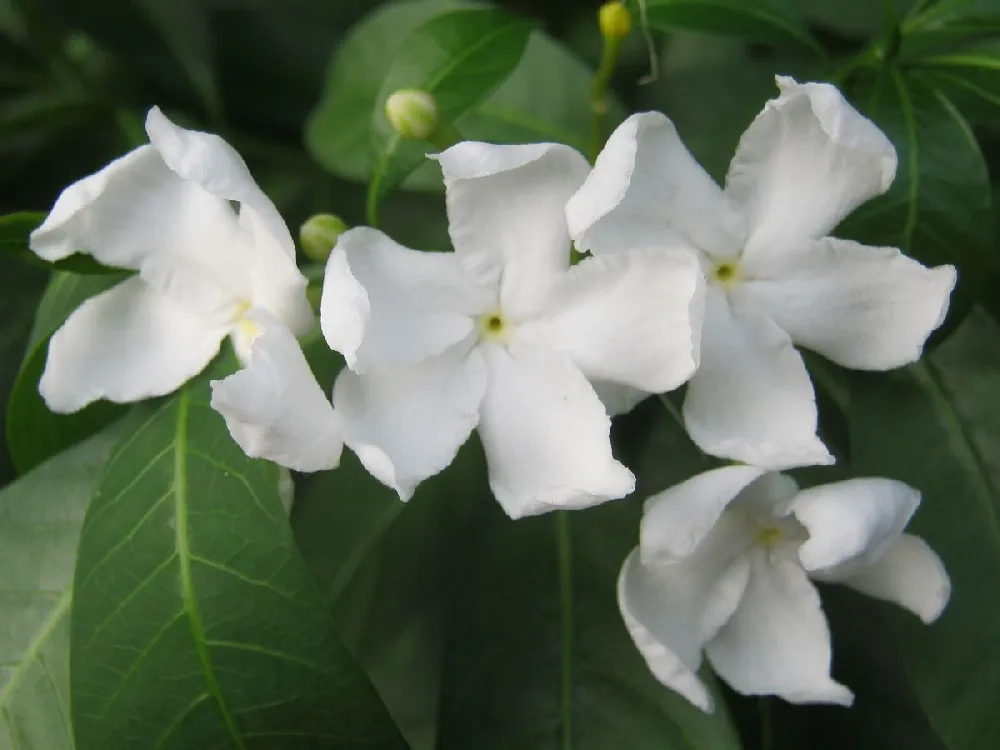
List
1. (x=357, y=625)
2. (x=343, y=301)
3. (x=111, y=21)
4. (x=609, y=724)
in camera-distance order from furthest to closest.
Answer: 1. (x=111, y=21)
2. (x=357, y=625)
3. (x=609, y=724)
4. (x=343, y=301)

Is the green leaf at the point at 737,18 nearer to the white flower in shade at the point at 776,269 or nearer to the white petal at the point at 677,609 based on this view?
the white flower in shade at the point at 776,269

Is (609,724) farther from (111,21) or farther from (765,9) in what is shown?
(111,21)

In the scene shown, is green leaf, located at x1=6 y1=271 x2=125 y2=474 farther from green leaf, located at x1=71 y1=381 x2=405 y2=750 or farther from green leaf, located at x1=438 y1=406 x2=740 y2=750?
green leaf, located at x1=438 y1=406 x2=740 y2=750

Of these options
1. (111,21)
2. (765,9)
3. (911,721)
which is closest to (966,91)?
(765,9)

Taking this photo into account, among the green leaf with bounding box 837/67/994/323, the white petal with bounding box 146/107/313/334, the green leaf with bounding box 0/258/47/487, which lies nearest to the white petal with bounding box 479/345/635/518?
the white petal with bounding box 146/107/313/334

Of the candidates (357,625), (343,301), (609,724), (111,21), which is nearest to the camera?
(343,301)

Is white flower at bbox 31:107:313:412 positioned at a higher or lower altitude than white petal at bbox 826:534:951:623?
higher

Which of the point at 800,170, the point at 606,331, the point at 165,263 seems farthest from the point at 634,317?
the point at 165,263
